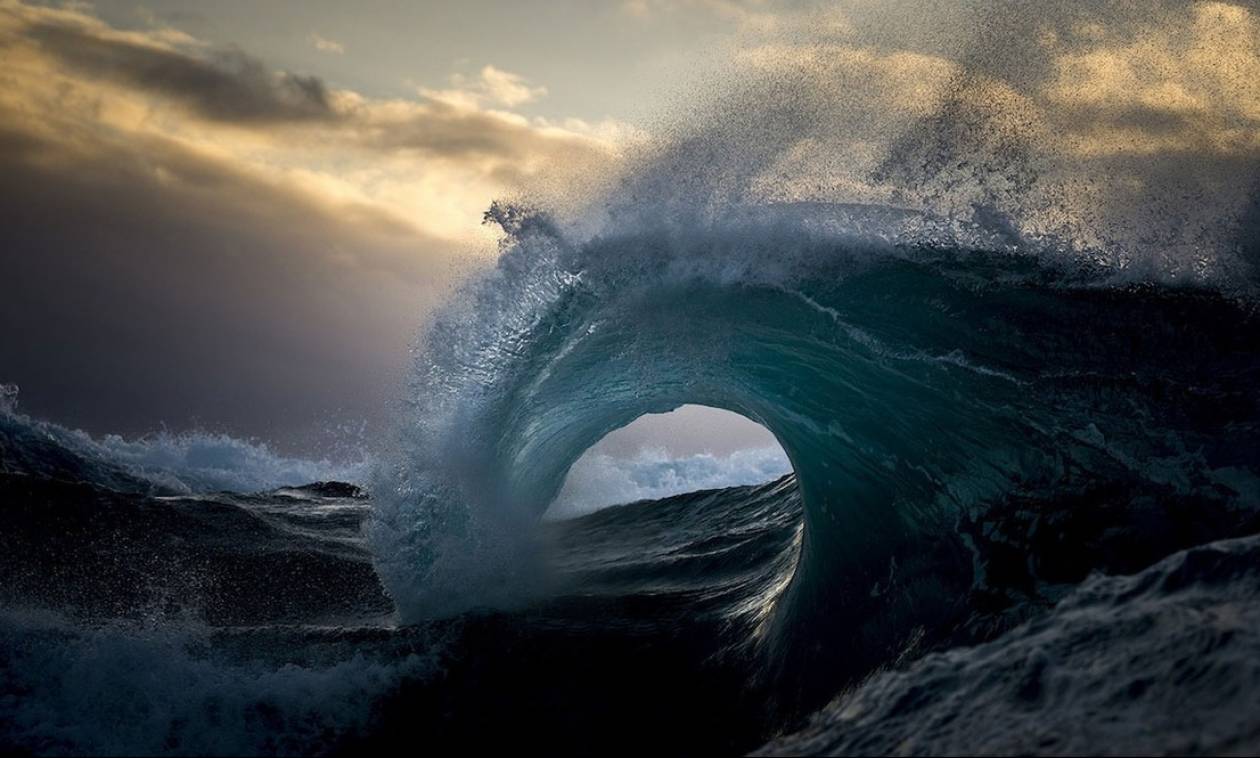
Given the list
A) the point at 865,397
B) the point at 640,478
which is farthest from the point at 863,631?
the point at 640,478

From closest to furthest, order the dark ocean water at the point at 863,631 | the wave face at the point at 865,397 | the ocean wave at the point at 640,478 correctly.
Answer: the dark ocean water at the point at 863,631
the wave face at the point at 865,397
the ocean wave at the point at 640,478

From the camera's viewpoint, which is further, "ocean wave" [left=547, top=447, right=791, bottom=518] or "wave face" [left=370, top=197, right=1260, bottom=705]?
"ocean wave" [left=547, top=447, right=791, bottom=518]

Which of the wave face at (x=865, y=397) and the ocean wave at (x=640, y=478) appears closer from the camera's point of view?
the wave face at (x=865, y=397)

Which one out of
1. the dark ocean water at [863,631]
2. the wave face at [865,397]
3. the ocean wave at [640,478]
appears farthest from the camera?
the ocean wave at [640,478]

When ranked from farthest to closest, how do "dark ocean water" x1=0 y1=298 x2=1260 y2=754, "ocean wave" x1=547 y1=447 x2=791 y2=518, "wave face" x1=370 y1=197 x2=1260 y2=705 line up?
"ocean wave" x1=547 y1=447 x2=791 y2=518 → "wave face" x1=370 y1=197 x2=1260 y2=705 → "dark ocean water" x1=0 y1=298 x2=1260 y2=754

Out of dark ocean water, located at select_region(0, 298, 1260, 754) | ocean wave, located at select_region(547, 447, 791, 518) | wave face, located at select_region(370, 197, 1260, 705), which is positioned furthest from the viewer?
ocean wave, located at select_region(547, 447, 791, 518)

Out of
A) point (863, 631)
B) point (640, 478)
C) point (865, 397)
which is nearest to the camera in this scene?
point (863, 631)

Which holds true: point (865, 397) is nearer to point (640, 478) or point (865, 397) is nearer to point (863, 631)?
point (863, 631)

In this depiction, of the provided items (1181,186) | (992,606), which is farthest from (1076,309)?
(992,606)

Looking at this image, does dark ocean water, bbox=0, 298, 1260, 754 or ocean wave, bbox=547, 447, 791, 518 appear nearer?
dark ocean water, bbox=0, 298, 1260, 754
